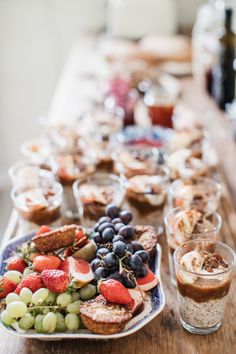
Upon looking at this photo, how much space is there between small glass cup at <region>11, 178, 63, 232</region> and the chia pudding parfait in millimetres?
455

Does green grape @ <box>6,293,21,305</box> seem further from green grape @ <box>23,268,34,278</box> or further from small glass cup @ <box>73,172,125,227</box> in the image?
small glass cup @ <box>73,172,125,227</box>

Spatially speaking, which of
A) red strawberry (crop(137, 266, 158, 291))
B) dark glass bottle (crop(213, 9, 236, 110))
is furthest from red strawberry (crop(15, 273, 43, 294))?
dark glass bottle (crop(213, 9, 236, 110))

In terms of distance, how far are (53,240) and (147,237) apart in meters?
0.24

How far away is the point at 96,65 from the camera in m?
2.98

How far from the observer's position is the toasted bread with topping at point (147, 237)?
49.0 inches

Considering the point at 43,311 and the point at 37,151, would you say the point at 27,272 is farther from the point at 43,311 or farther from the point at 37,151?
the point at 37,151

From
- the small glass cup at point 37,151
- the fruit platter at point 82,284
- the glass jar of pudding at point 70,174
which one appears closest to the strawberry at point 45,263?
the fruit platter at point 82,284

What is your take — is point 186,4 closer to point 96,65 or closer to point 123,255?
point 96,65

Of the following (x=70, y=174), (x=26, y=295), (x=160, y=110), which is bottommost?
(x=160, y=110)

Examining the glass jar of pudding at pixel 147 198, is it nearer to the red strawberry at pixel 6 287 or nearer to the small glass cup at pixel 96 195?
the small glass cup at pixel 96 195

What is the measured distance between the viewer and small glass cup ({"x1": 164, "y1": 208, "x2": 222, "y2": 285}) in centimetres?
126

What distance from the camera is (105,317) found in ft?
3.38

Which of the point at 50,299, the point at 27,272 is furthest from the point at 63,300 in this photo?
the point at 27,272

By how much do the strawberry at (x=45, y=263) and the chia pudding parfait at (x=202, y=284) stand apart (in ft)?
0.89
